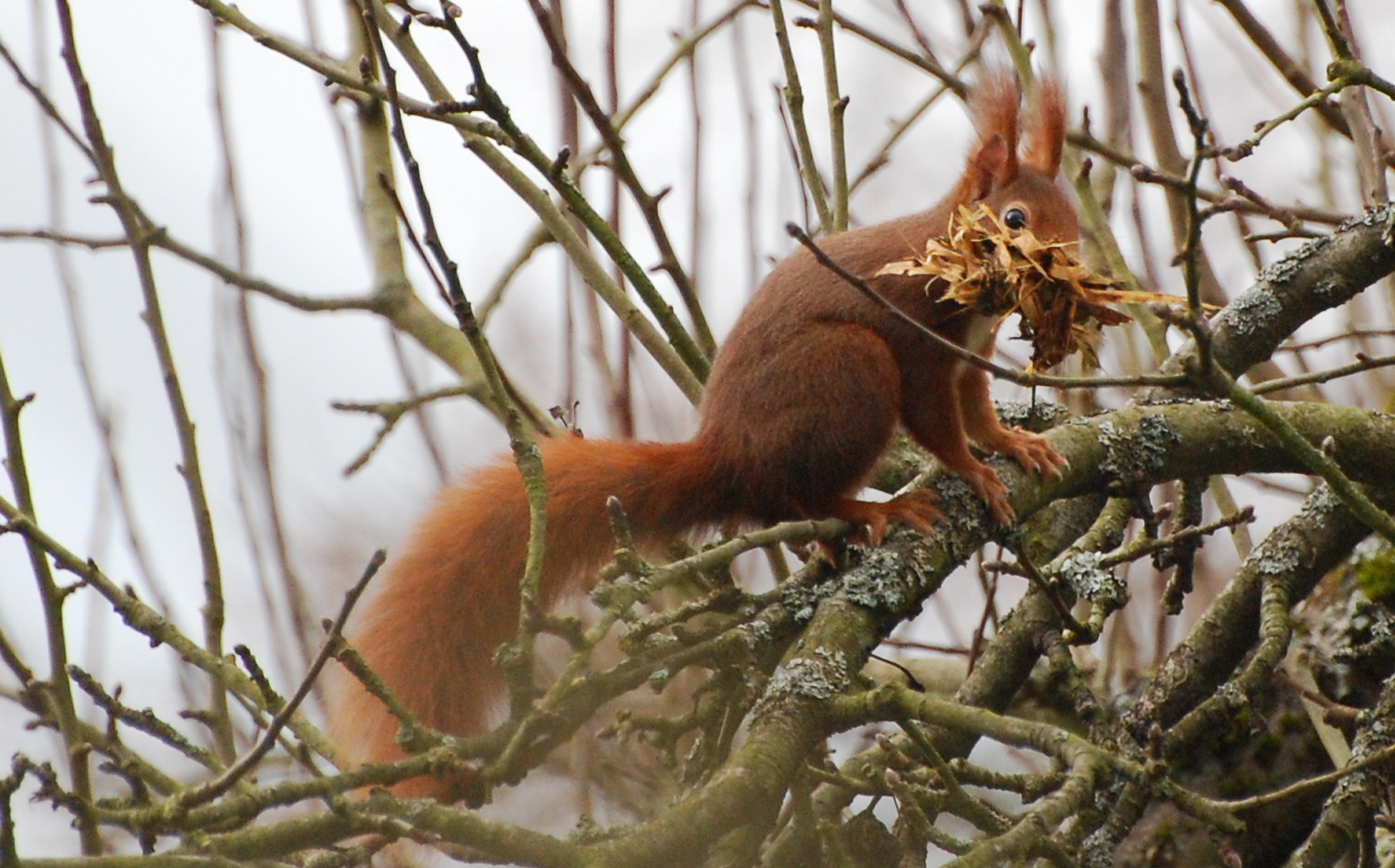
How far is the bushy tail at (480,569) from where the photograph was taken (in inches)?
90.2

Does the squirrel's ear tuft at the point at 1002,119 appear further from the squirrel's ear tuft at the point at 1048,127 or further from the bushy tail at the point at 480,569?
the bushy tail at the point at 480,569

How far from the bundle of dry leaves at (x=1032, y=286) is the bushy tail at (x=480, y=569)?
666 millimetres

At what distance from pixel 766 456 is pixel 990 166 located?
2.81ft

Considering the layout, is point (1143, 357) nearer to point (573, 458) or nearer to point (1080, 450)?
point (1080, 450)

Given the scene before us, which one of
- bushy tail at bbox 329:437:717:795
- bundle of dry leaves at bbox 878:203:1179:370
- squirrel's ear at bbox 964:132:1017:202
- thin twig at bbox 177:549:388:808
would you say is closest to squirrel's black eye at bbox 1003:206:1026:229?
squirrel's ear at bbox 964:132:1017:202

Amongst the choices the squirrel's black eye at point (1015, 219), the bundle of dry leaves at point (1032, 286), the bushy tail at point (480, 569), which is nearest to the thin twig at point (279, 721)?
the bushy tail at point (480, 569)

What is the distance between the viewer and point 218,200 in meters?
3.02

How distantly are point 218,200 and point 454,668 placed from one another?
1.32 metres

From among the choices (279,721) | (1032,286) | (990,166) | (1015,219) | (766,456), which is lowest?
(279,721)

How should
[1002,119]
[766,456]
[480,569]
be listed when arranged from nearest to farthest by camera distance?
[480,569] → [766,456] → [1002,119]

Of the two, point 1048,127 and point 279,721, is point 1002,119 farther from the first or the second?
point 279,721

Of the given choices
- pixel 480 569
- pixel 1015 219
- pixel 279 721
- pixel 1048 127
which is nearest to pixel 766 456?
pixel 480 569

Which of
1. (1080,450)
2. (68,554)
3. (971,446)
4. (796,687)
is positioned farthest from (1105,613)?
(68,554)

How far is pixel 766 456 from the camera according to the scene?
107 inches
